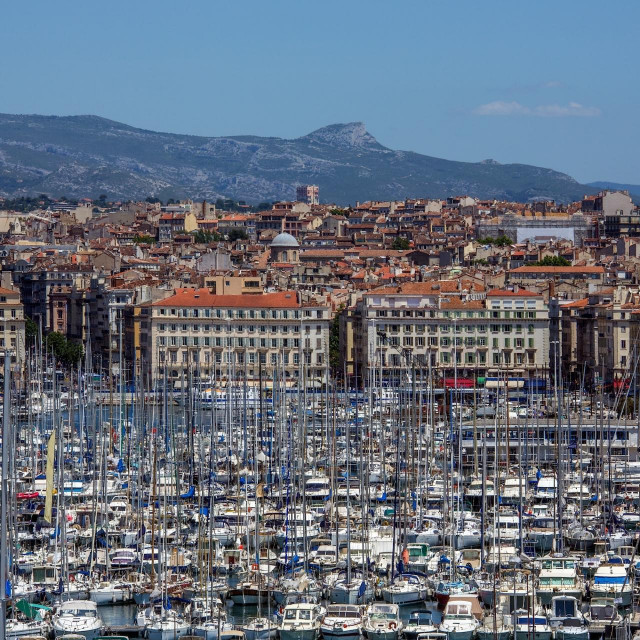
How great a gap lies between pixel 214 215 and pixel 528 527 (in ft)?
434

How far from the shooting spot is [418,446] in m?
35.1

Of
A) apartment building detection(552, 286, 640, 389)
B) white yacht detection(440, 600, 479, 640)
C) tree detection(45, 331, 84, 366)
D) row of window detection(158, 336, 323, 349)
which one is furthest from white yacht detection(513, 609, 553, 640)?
tree detection(45, 331, 84, 366)

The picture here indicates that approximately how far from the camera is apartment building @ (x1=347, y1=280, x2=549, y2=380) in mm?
63656

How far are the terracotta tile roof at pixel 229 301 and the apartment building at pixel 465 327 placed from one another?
10.2ft

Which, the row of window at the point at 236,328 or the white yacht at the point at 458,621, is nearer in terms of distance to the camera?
the white yacht at the point at 458,621

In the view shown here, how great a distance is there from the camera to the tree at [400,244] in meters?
113

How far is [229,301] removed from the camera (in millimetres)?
66875

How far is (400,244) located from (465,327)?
163ft

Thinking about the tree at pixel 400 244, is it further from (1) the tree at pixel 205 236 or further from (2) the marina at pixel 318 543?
(2) the marina at pixel 318 543

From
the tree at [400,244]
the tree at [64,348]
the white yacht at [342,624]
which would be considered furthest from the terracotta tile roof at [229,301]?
the tree at [400,244]

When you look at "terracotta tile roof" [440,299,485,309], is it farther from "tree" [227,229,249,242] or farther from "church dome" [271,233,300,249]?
"tree" [227,229,249,242]

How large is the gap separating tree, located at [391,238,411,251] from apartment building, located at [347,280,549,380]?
4635 centimetres

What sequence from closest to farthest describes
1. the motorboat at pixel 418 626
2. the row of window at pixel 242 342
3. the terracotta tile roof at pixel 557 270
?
the motorboat at pixel 418 626
the row of window at pixel 242 342
the terracotta tile roof at pixel 557 270

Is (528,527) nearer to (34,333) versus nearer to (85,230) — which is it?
(34,333)
